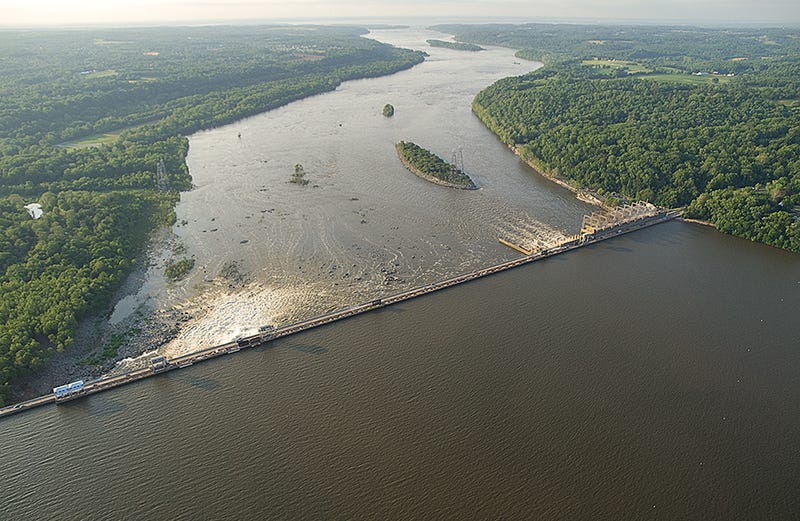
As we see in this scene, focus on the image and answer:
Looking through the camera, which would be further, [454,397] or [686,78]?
[686,78]

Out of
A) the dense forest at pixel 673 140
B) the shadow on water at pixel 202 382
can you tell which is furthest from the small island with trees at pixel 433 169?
the shadow on water at pixel 202 382

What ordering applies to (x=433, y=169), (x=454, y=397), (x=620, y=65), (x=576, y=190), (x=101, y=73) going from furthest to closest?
(x=620, y=65) → (x=101, y=73) → (x=433, y=169) → (x=576, y=190) → (x=454, y=397)

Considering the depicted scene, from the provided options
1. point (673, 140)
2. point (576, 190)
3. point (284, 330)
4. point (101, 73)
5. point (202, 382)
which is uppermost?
point (101, 73)

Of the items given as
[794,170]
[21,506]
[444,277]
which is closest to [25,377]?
[21,506]

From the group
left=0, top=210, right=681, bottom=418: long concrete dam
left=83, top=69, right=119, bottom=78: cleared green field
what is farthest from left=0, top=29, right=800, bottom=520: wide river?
left=83, top=69, right=119, bottom=78: cleared green field

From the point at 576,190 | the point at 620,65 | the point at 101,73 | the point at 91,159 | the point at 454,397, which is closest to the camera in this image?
the point at 454,397

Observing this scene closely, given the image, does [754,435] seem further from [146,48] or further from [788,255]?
[146,48]

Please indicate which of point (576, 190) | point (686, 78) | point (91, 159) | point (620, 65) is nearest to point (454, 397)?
point (576, 190)

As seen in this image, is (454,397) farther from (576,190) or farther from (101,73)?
(101,73)
